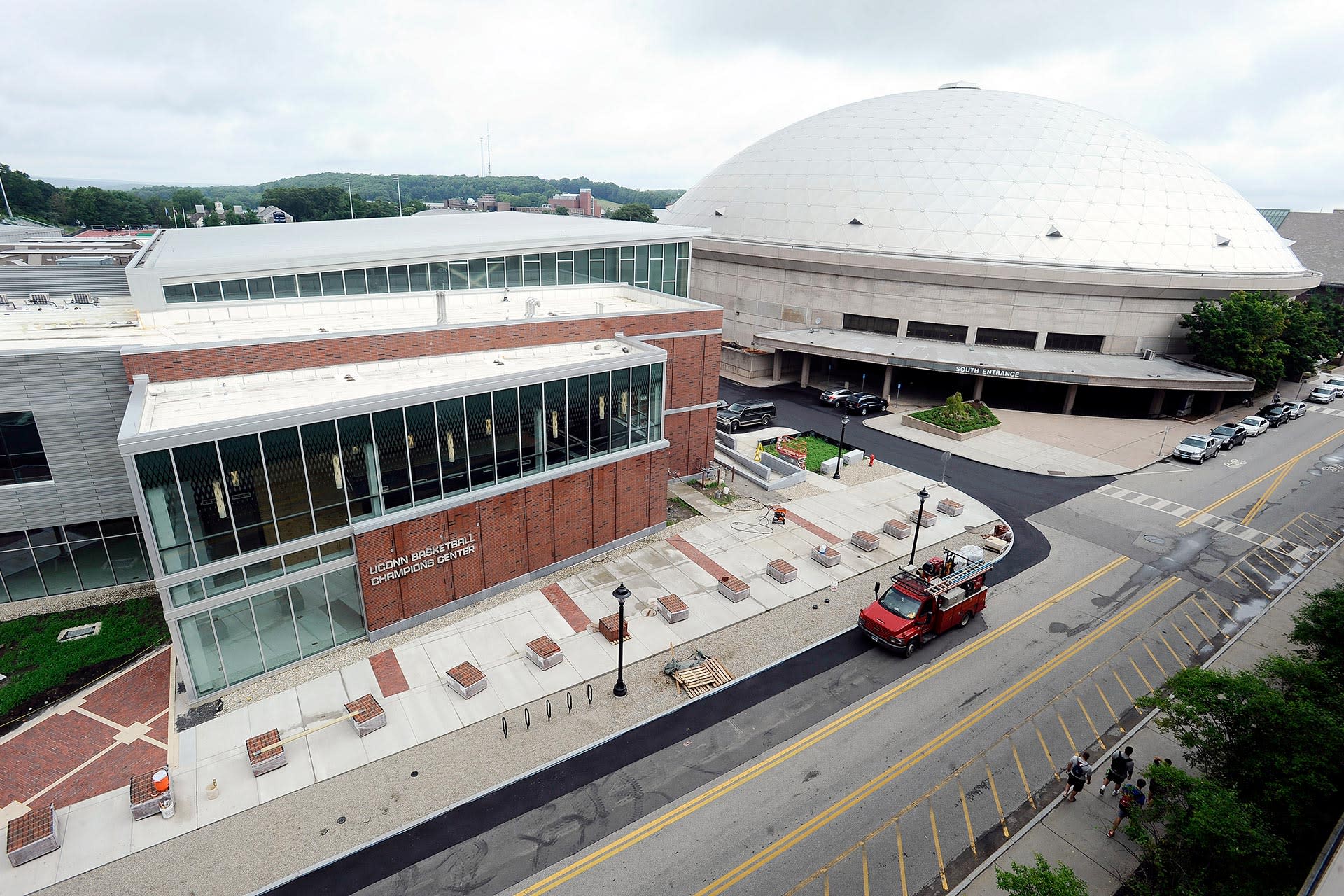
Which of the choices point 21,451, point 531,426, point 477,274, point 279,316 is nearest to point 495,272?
point 477,274

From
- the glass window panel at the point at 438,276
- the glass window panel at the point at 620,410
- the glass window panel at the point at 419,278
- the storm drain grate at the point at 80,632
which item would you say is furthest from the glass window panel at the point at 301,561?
the glass window panel at the point at 438,276

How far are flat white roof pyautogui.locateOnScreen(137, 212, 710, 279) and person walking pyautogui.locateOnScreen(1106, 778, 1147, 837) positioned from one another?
31243 millimetres

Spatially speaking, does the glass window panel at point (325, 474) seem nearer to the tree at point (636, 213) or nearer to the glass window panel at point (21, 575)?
the glass window panel at point (21, 575)

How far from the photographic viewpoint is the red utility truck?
20.8m

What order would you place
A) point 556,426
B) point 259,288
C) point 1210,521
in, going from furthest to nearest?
point 1210,521 → point 259,288 → point 556,426

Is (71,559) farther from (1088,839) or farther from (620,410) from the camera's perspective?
(1088,839)

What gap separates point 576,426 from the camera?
2402 cm

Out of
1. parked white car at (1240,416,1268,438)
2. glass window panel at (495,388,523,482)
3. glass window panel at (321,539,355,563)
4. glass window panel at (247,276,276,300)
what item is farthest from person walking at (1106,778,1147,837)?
parked white car at (1240,416,1268,438)

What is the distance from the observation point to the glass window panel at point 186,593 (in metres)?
17.0

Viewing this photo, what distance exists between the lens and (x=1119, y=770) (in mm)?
15867

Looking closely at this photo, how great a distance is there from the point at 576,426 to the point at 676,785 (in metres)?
12.4

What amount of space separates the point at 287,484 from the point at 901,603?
1869cm

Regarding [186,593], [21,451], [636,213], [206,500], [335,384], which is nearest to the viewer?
[206,500]

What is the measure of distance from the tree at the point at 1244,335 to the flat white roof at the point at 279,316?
41.8 m
